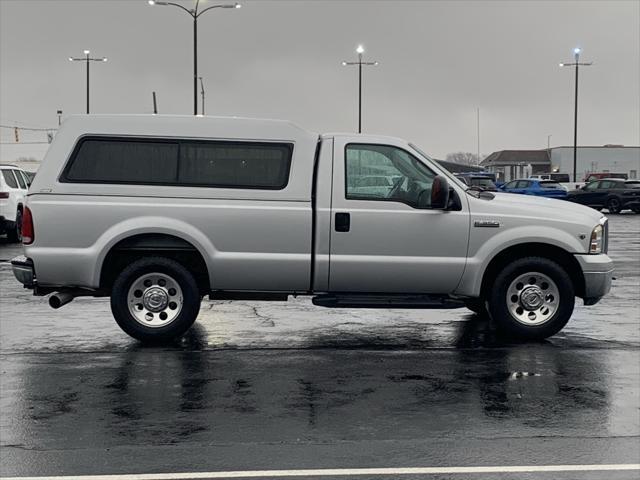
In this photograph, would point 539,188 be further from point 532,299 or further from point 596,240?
point 532,299

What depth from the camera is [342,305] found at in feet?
29.6

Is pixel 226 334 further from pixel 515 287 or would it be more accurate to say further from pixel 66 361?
pixel 515 287

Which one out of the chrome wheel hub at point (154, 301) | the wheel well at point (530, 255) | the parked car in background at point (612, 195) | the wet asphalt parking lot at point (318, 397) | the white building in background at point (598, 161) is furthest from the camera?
the white building in background at point (598, 161)

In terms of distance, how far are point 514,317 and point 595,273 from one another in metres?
0.95

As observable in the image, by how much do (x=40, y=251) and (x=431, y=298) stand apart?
3.91 metres

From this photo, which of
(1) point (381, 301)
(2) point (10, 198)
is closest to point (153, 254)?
(1) point (381, 301)

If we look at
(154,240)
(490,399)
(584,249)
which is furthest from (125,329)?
(584,249)

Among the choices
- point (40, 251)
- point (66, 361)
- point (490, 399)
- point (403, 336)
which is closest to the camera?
point (490, 399)

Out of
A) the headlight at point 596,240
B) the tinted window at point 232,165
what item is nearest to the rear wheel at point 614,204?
the headlight at point 596,240

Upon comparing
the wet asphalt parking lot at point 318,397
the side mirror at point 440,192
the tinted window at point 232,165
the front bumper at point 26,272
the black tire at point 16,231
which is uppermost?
the tinted window at point 232,165

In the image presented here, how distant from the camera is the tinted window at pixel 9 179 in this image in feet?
73.6

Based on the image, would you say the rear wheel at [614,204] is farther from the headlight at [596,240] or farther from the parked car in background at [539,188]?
the headlight at [596,240]

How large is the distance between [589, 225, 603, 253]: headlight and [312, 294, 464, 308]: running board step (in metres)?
1.46

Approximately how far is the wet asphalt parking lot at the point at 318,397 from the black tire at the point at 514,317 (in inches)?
6.6
